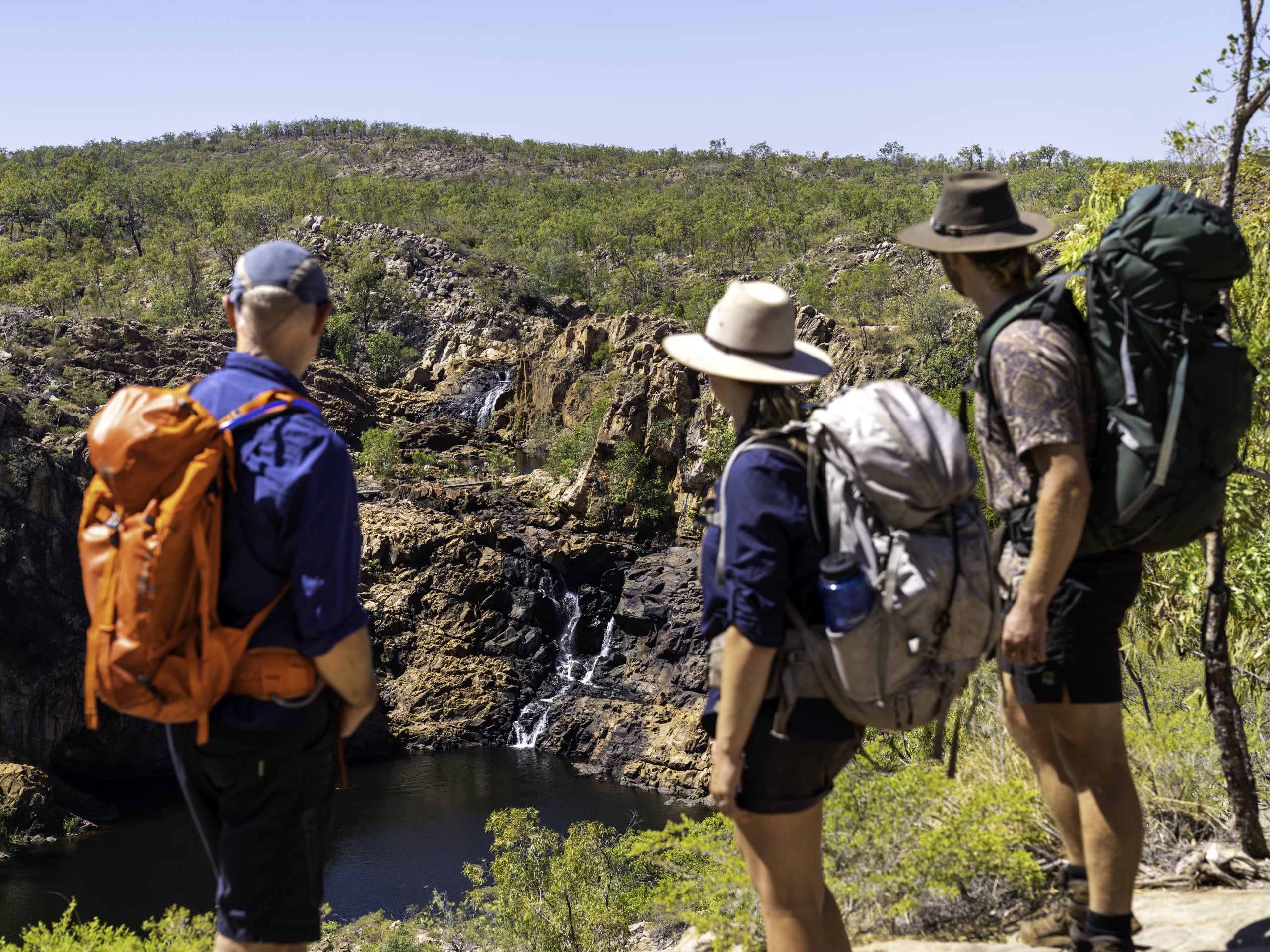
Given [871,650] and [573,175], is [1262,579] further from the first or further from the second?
[573,175]

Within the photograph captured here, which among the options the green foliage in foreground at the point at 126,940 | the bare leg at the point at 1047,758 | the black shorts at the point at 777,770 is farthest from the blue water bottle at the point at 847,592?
the green foliage in foreground at the point at 126,940

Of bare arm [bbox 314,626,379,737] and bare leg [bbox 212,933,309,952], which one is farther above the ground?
bare arm [bbox 314,626,379,737]

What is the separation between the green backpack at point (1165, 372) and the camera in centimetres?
223

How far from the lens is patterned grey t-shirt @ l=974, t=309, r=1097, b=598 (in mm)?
2264

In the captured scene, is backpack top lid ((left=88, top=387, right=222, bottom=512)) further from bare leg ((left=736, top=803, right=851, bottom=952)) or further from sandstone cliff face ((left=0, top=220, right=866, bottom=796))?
sandstone cliff face ((left=0, top=220, right=866, bottom=796))

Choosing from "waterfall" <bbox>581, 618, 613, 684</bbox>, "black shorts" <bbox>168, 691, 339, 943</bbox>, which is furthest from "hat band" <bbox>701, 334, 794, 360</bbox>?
"waterfall" <bbox>581, 618, 613, 684</bbox>

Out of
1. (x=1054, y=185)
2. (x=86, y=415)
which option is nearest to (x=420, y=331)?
(x=86, y=415)

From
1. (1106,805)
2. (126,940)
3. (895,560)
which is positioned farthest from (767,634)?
(126,940)

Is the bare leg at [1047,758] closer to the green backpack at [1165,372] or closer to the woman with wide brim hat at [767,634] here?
the green backpack at [1165,372]

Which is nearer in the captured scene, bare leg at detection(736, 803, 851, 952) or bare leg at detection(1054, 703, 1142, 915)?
bare leg at detection(736, 803, 851, 952)

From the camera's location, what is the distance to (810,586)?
2.06 metres

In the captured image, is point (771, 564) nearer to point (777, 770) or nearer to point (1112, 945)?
point (777, 770)

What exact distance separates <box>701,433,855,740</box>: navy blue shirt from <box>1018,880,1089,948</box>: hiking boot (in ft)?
3.38

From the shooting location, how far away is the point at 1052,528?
7.39ft
